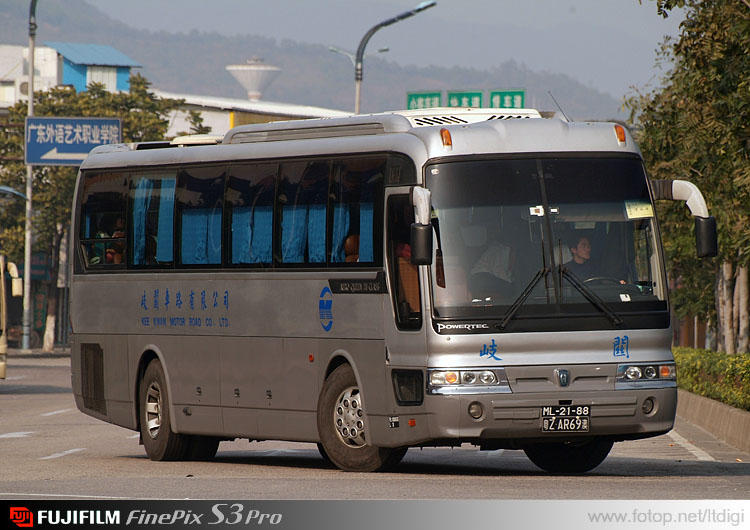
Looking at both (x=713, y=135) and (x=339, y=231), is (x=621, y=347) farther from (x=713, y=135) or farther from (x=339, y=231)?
(x=713, y=135)

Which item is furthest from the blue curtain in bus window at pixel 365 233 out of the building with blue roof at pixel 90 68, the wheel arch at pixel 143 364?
the building with blue roof at pixel 90 68

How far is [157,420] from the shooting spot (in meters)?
18.4

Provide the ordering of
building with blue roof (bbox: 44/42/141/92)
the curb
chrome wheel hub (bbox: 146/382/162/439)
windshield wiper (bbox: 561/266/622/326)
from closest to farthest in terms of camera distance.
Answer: windshield wiper (bbox: 561/266/622/326)
chrome wheel hub (bbox: 146/382/162/439)
the curb
building with blue roof (bbox: 44/42/141/92)

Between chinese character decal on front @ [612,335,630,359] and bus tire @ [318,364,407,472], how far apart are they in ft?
6.68

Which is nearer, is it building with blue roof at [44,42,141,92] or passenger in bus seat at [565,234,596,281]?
passenger in bus seat at [565,234,596,281]

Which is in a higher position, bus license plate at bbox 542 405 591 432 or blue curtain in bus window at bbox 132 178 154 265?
blue curtain in bus window at bbox 132 178 154 265

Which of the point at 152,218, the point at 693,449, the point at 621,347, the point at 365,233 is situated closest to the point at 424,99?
the point at 693,449

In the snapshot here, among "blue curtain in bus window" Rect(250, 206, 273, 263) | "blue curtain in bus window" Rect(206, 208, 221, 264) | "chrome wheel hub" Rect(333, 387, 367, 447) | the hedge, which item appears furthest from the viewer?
the hedge

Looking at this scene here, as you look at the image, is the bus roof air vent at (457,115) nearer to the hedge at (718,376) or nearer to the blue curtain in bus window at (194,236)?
the blue curtain in bus window at (194,236)

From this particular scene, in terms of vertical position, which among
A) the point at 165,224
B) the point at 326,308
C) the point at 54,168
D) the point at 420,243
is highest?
the point at 54,168

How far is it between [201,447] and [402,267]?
15.4 ft

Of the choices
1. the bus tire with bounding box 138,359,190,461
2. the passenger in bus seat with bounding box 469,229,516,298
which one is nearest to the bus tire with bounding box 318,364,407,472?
the passenger in bus seat with bounding box 469,229,516,298

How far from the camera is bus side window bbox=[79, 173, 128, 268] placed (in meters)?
19.0

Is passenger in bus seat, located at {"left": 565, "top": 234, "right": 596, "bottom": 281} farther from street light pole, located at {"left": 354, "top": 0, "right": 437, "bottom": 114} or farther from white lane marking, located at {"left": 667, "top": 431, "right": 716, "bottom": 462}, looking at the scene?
street light pole, located at {"left": 354, "top": 0, "right": 437, "bottom": 114}
